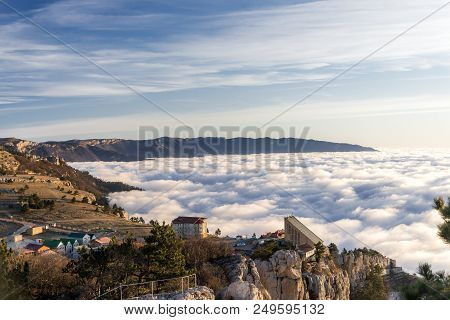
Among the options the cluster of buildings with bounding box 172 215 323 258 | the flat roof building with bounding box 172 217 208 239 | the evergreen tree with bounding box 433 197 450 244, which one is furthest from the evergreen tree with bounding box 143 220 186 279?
the flat roof building with bounding box 172 217 208 239

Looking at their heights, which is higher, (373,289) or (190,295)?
(190,295)

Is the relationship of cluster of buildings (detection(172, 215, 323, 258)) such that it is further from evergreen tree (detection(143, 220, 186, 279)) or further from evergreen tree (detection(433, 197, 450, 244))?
evergreen tree (detection(433, 197, 450, 244))

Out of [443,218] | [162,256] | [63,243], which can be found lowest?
[63,243]

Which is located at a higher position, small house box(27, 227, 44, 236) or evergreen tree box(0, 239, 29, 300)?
evergreen tree box(0, 239, 29, 300)

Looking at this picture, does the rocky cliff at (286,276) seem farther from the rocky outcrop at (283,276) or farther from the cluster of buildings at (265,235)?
the cluster of buildings at (265,235)

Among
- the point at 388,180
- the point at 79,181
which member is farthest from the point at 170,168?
the point at 79,181

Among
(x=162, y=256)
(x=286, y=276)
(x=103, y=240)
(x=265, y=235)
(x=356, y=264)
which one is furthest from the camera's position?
(x=265, y=235)

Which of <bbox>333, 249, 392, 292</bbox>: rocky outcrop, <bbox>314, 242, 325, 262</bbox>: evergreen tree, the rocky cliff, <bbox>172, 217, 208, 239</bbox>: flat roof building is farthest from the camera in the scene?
<bbox>172, 217, 208, 239</bbox>: flat roof building

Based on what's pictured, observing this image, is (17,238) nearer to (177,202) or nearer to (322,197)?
(177,202)

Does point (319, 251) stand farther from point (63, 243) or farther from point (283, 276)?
point (63, 243)

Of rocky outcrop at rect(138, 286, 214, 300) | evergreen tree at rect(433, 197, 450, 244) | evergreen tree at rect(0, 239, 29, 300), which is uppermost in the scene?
evergreen tree at rect(433, 197, 450, 244)

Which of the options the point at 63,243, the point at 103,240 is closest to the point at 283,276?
the point at 103,240

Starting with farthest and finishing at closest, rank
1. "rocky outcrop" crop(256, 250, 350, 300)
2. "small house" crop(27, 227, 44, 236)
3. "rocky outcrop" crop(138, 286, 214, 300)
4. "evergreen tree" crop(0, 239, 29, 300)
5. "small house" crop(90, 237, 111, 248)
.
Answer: "small house" crop(27, 227, 44, 236), "small house" crop(90, 237, 111, 248), "rocky outcrop" crop(256, 250, 350, 300), "evergreen tree" crop(0, 239, 29, 300), "rocky outcrop" crop(138, 286, 214, 300)
